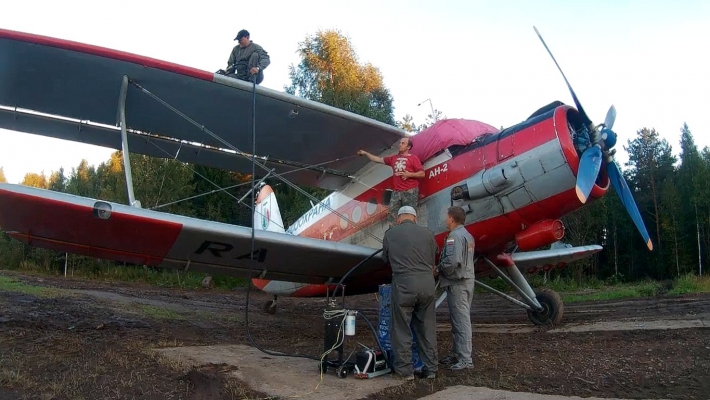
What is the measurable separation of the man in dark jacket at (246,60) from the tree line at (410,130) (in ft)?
65.6

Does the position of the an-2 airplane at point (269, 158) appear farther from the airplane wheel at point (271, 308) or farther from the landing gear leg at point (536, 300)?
the airplane wheel at point (271, 308)

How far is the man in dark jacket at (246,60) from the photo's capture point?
7480mm

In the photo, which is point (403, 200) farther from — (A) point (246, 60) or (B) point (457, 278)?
(A) point (246, 60)

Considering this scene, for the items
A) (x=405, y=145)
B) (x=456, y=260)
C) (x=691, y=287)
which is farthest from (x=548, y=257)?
(x=691, y=287)

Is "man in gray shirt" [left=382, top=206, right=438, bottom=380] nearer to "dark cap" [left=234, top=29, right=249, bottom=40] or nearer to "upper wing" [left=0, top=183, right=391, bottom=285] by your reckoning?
"upper wing" [left=0, top=183, right=391, bottom=285]

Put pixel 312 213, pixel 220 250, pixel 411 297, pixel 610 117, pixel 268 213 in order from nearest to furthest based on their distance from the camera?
pixel 411 297
pixel 220 250
pixel 610 117
pixel 312 213
pixel 268 213

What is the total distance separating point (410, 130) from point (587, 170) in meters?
28.4

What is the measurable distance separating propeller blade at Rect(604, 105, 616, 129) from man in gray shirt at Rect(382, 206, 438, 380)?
140 inches

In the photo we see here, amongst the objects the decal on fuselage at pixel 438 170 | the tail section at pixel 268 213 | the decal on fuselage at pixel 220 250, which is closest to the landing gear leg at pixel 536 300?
the decal on fuselage at pixel 438 170

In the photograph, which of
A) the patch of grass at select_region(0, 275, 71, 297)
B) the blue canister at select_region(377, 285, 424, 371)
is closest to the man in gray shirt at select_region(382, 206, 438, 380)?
the blue canister at select_region(377, 285, 424, 371)

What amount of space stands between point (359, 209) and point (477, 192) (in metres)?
2.56

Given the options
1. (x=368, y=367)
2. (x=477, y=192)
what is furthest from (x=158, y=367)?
(x=477, y=192)

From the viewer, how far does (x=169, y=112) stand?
24.9 ft

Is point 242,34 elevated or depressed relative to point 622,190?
elevated
